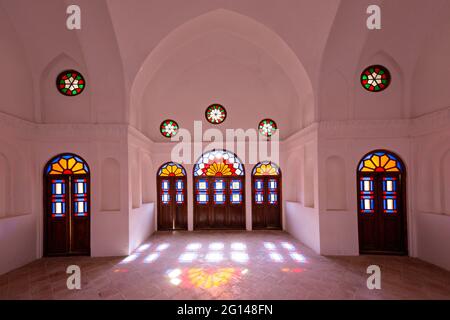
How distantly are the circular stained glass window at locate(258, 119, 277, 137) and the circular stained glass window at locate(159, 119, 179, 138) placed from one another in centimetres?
376

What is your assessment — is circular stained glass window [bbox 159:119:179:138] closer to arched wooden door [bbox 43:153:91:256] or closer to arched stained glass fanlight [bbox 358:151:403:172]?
arched wooden door [bbox 43:153:91:256]

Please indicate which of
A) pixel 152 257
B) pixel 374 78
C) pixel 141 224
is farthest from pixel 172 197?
pixel 374 78

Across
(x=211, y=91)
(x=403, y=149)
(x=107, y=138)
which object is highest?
(x=211, y=91)

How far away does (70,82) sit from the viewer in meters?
8.30

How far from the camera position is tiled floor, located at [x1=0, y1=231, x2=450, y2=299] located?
5.36 metres

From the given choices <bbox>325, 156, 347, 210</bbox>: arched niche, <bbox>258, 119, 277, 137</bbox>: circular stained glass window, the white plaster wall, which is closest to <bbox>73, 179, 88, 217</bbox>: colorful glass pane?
the white plaster wall

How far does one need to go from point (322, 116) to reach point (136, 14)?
20.1 feet

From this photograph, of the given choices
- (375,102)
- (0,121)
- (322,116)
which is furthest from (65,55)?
(375,102)

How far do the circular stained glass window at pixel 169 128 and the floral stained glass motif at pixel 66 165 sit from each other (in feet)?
13.0

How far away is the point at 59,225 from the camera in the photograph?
820cm

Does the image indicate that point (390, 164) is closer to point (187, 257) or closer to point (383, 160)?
point (383, 160)
